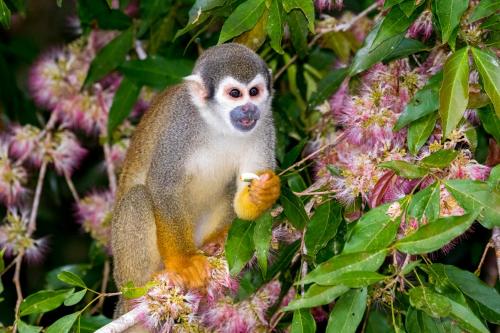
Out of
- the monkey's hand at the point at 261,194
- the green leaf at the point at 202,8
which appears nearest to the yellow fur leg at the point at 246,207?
the monkey's hand at the point at 261,194

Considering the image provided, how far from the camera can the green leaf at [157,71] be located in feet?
15.3

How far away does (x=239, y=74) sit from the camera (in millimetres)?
3723

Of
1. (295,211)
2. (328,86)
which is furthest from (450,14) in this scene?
(328,86)

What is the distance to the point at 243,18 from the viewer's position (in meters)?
3.24

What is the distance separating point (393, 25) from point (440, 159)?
73 centimetres

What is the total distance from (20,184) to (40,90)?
65 cm

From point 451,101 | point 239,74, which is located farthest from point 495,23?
point 239,74

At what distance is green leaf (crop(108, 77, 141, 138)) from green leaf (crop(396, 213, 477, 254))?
2718 mm

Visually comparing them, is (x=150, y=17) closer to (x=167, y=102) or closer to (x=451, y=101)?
(x=167, y=102)

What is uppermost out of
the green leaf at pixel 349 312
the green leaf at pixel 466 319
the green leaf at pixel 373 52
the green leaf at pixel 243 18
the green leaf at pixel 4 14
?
the green leaf at pixel 4 14

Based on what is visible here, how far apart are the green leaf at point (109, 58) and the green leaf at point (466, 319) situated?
114 inches

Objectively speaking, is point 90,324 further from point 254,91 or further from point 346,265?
point 346,265

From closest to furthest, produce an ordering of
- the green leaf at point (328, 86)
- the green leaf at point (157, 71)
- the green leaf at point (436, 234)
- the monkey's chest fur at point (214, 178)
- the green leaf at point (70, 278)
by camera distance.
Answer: the green leaf at point (436, 234) → the green leaf at point (70, 278) → the monkey's chest fur at point (214, 178) → the green leaf at point (328, 86) → the green leaf at point (157, 71)

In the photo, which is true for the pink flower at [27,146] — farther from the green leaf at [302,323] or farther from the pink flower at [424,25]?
the green leaf at [302,323]
